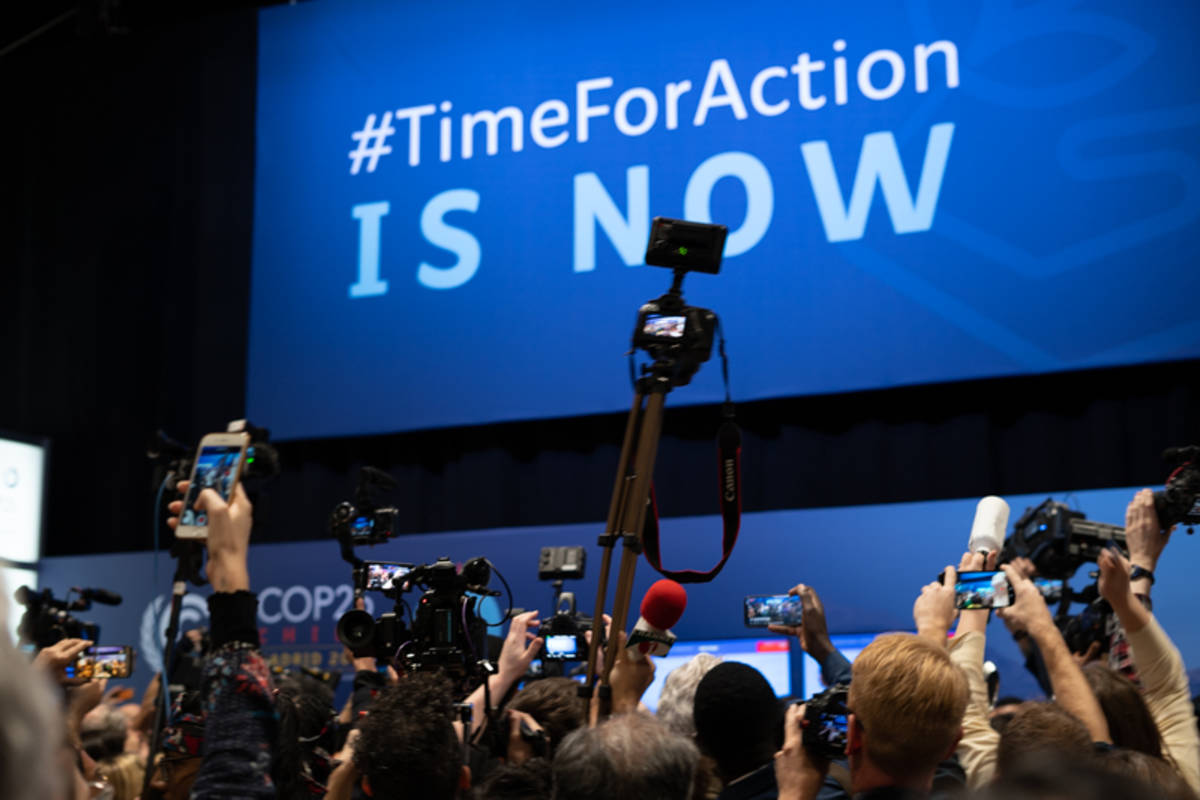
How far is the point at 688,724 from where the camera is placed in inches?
105

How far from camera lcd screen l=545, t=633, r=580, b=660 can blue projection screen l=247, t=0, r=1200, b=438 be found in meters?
3.10

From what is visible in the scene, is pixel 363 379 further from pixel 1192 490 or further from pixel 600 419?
pixel 1192 490

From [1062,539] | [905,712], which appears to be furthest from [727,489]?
[1062,539]

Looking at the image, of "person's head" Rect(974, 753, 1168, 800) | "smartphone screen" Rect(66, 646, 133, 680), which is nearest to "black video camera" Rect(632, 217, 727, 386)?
"person's head" Rect(974, 753, 1168, 800)

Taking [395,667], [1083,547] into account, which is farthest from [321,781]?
[1083,547]

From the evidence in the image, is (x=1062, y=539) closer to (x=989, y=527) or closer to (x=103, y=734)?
(x=989, y=527)

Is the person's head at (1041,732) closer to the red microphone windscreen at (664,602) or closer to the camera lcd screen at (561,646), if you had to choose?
the red microphone windscreen at (664,602)

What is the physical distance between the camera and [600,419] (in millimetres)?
6629

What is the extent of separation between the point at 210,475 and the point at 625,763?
1388mm

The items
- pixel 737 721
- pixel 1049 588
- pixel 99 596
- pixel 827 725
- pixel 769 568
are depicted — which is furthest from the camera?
pixel 769 568

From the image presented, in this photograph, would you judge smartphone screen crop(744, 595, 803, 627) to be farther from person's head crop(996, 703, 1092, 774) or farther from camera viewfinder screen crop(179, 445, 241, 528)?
camera viewfinder screen crop(179, 445, 241, 528)

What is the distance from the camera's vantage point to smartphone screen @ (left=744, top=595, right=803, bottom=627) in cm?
283

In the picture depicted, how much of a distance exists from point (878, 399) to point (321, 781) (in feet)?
13.5

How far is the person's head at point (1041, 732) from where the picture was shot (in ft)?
6.38
